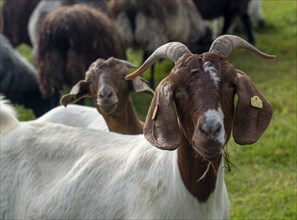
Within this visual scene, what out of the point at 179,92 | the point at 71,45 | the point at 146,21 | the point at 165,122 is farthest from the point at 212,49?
the point at 146,21

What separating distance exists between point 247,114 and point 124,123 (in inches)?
96.5

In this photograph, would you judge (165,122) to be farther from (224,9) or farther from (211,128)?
(224,9)

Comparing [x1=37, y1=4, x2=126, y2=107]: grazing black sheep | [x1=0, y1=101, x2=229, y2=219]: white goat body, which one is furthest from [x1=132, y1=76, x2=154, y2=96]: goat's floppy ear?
[x1=37, y1=4, x2=126, y2=107]: grazing black sheep

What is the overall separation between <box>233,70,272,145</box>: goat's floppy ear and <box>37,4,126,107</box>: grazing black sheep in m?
5.26

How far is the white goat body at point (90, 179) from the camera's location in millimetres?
3918

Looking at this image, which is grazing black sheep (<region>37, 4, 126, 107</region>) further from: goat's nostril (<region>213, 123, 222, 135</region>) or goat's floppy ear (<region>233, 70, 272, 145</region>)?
goat's nostril (<region>213, 123, 222, 135</region>)

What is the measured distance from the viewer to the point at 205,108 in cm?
333

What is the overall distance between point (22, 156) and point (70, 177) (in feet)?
1.34

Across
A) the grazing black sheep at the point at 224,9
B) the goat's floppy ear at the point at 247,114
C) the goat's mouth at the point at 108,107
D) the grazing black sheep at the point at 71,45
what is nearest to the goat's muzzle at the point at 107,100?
the goat's mouth at the point at 108,107

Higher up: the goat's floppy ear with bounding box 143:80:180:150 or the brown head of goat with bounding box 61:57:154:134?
the goat's floppy ear with bounding box 143:80:180:150

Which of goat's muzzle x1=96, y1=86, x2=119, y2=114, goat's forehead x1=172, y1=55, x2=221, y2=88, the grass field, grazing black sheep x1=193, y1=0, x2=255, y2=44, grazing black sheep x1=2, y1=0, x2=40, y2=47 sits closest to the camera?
goat's forehead x1=172, y1=55, x2=221, y2=88

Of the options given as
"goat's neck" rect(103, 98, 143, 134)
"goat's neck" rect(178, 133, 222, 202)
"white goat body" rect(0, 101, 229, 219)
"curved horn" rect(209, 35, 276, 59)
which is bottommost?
"goat's neck" rect(103, 98, 143, 134)

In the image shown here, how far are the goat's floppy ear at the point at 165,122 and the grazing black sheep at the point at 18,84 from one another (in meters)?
6.34

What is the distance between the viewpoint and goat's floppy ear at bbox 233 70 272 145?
3.53 metres
